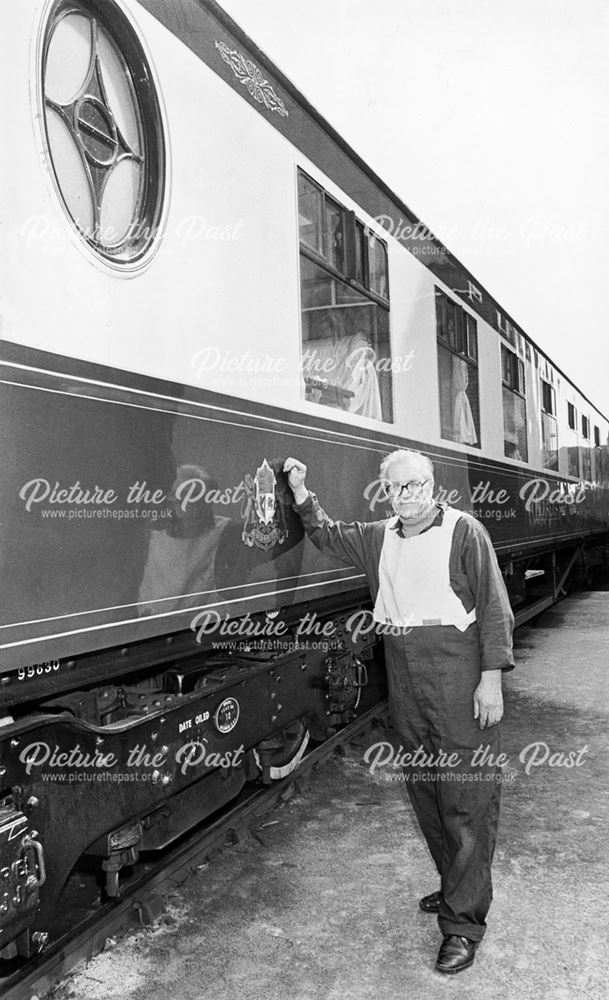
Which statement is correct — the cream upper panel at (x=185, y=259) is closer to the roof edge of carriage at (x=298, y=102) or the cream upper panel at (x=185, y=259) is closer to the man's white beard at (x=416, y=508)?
the roof edge of carriage at (x=298, y=102)

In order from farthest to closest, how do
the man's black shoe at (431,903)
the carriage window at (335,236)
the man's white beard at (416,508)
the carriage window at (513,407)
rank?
the carriage window at (513,407), the carriage window at (335,236), the man's black shoe at (431,903), the man's white beard at (416,508)

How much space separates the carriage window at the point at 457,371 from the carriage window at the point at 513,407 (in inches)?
41.3

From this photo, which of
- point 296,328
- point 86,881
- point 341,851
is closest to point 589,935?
point 341,851

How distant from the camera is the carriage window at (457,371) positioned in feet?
18.7

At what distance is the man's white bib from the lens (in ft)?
9.57

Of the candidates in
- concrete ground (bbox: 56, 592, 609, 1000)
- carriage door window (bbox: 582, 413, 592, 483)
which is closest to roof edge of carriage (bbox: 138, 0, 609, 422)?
concrete ground (bbox: 56, 592, 609, 1000)

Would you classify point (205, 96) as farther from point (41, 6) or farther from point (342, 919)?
point (342, 919)

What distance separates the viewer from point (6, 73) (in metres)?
2.26

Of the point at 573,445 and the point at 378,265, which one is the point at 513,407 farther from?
the point at 573,445

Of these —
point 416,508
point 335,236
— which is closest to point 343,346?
point 335,236

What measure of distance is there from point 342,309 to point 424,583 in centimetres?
172

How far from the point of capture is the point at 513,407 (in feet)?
26.2

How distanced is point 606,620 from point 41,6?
10.2 m

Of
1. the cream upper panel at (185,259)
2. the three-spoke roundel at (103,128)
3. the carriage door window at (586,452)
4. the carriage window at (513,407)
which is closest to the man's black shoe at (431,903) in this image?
the cream upper panel at (185,259)
